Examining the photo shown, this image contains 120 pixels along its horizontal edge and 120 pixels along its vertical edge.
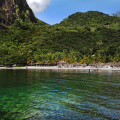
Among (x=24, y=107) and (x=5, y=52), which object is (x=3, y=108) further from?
(x=5, y=52)

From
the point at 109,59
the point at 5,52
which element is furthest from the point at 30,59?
the point at 109,59

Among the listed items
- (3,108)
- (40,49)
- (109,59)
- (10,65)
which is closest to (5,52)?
(10,65)

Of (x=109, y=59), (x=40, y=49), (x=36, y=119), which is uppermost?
(x=40, y=49)

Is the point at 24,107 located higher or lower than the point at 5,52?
lower

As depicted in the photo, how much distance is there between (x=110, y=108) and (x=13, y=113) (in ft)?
31.6

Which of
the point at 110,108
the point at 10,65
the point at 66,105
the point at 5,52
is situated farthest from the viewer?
the point at 5,52

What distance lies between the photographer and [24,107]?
16391mm

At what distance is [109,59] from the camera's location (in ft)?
477

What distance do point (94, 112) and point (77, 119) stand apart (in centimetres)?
244

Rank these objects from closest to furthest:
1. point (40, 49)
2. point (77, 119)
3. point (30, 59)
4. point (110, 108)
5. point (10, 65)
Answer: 1. point (77, 119)
2. point (110, 108)
3. point (10, 65)
4. point (30, 59)
5. point (40, 49)

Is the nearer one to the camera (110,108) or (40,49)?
(110,108)

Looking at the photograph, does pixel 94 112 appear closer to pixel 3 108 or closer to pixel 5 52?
pixel 3 108

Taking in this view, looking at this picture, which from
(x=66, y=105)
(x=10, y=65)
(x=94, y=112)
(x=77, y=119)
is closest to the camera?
(x=77, y=119)

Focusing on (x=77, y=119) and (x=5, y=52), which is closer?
(x=77, y=119)
